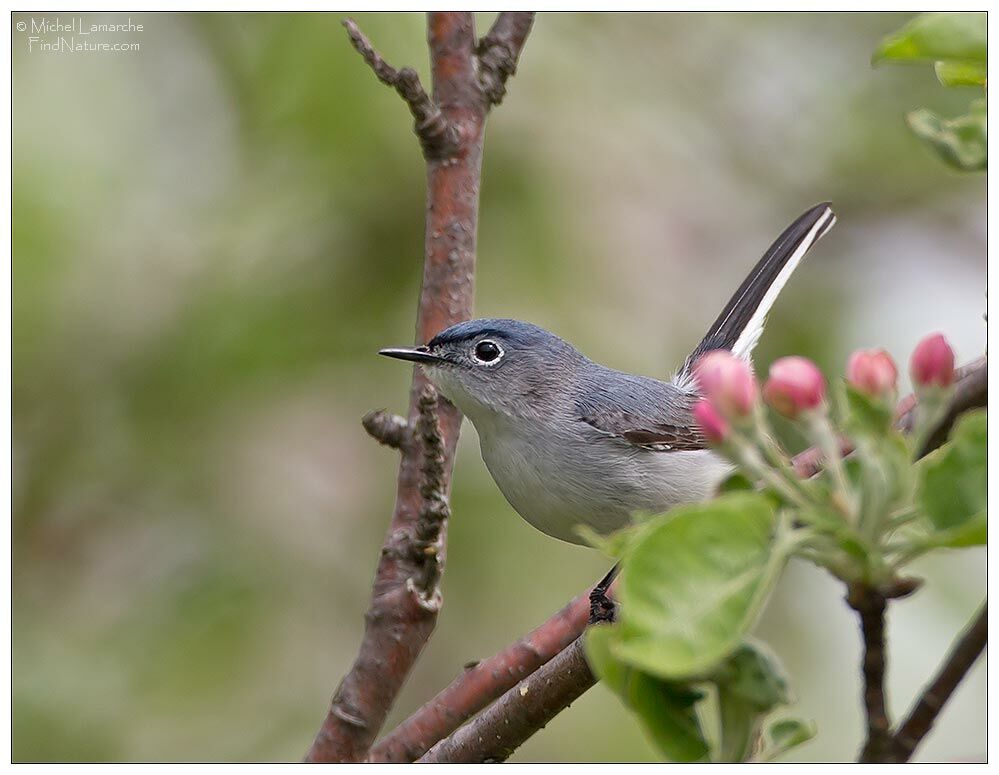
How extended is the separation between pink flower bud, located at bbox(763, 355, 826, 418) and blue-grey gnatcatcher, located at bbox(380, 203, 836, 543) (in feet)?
4.16

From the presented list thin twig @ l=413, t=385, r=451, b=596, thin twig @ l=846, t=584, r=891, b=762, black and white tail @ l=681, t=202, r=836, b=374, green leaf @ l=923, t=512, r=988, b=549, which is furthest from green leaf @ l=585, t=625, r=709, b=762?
black and white tail @ l=681, t=202, r=836, b=374

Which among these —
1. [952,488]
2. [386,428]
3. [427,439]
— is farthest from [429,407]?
[952,488]

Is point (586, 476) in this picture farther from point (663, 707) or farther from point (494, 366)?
point (663, 707)

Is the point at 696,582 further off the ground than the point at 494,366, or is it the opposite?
the point at 494,366

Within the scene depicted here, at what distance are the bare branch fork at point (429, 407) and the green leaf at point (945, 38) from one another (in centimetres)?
88

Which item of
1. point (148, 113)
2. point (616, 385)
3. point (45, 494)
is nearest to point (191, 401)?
point (45, 494)

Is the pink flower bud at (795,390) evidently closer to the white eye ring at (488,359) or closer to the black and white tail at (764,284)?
the white eye ring at (488,359)

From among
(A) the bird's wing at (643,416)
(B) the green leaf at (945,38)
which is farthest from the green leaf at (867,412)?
(A) the bird's wing at (643,416)

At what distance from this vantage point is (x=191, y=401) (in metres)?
2.91

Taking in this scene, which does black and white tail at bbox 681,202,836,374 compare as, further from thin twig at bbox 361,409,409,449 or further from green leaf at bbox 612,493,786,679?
green leaf at bbox 612,493,786,679

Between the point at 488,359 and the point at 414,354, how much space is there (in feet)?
0.85

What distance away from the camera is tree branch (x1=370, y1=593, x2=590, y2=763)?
Result: 195 centimetres

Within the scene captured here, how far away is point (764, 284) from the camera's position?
2.75 m

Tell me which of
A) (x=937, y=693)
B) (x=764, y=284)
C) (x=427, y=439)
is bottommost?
(x=937, y=693)
